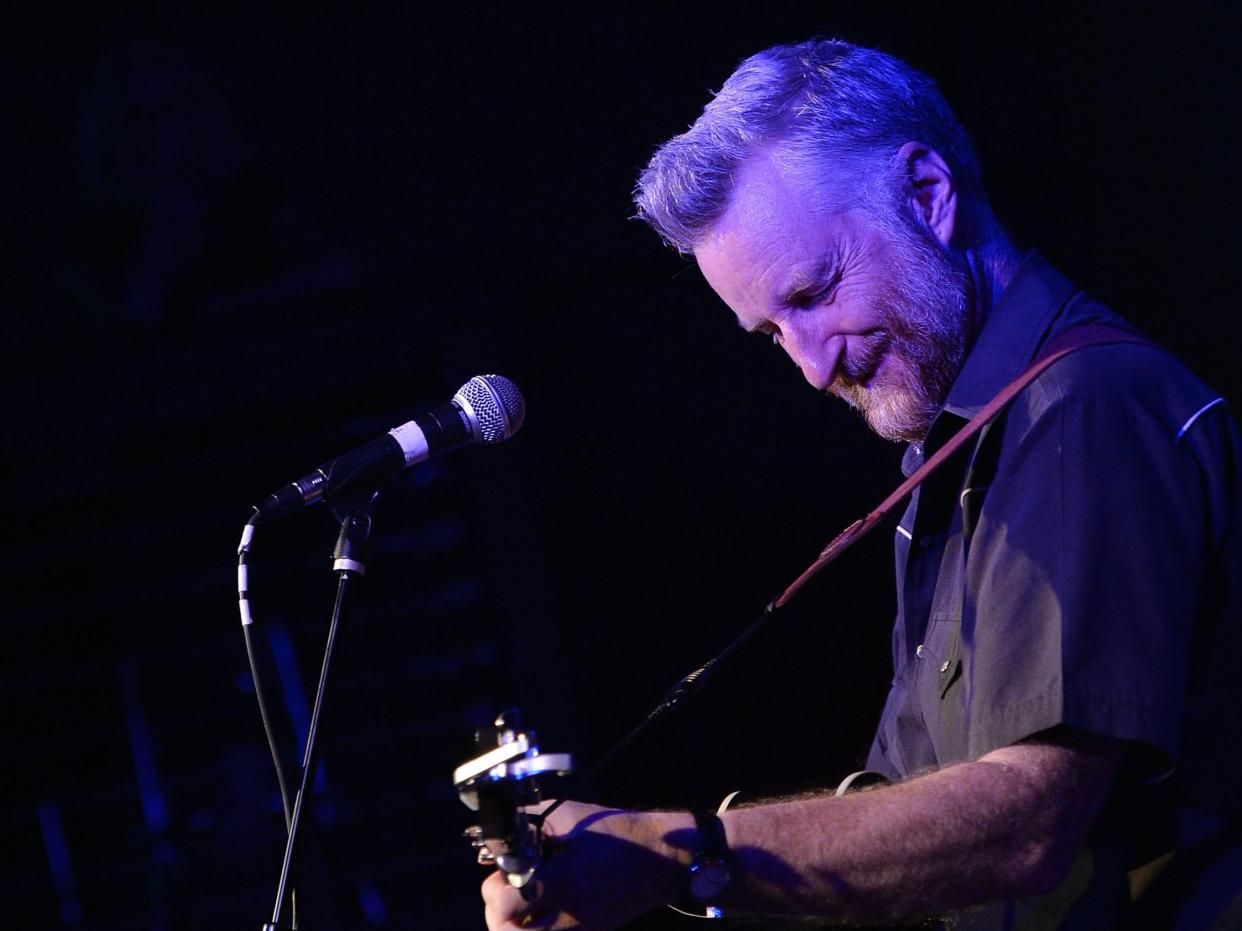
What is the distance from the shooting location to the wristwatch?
1.43m

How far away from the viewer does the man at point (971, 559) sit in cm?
150

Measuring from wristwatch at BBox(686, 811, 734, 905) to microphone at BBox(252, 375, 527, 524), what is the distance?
0.82m

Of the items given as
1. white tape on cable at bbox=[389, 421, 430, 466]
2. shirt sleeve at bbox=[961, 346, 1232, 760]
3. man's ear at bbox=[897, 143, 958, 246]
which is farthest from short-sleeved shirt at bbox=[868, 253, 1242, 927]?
white tape on cable at bbox=[389, 421, 430, 466]

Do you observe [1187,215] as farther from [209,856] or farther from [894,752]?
[209,856]

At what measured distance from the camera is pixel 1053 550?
1.55 meters

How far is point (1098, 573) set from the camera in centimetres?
152

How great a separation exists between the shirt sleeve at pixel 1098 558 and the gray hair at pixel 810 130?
62 centimetres

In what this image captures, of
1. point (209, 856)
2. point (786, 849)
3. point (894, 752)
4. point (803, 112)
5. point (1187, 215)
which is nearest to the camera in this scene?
point (786, 849)

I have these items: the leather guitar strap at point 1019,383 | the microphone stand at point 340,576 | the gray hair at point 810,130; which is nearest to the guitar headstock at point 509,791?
the microphone stand at point 340,576

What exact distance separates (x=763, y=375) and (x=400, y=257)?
49.6 inches

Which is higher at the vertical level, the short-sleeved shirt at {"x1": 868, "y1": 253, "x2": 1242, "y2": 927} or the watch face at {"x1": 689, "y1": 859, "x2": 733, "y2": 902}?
the short-sleeved shirt at {"x1": 868, "y1": 253, "x2": 1242, "y2": 927}

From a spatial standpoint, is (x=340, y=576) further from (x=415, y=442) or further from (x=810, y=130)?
(x=810, y=130)

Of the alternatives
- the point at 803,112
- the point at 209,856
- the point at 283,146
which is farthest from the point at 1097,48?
the point at 209,856

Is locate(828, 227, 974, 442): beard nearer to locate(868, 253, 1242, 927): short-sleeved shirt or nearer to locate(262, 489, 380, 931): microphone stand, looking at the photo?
locate(868, 253, 1242, 927): short-sleeved shirt
